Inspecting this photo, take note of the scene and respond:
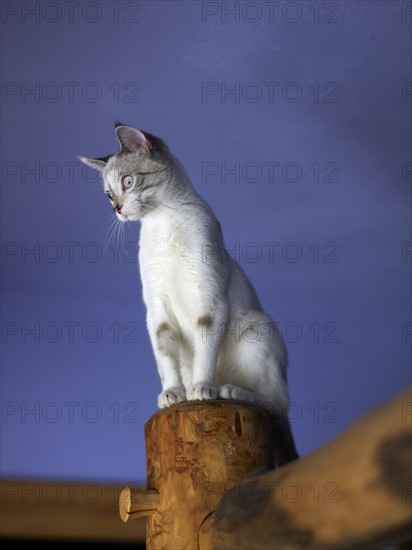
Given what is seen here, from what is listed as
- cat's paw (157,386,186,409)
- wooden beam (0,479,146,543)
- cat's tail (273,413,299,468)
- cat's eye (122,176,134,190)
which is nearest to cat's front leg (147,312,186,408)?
cat's paw (157,386,186,409)

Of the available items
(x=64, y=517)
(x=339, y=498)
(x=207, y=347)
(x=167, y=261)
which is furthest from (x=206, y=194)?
(x=339, y=498)

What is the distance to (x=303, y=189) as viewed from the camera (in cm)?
383

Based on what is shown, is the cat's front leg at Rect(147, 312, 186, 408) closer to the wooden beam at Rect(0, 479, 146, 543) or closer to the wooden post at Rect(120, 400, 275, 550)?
the wooden post at Rect(120, 400, 275, 550)

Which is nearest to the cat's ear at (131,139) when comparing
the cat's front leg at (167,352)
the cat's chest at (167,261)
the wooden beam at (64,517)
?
the cat's chest at (167,261)

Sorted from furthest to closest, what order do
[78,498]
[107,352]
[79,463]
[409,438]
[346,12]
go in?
[107,352] → [79,463] → [78,498] → [346,12] → [409,438]

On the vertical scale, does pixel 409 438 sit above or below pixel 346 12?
below

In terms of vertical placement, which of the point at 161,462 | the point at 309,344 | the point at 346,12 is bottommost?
the point at 161,462

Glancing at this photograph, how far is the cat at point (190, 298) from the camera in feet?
6.42

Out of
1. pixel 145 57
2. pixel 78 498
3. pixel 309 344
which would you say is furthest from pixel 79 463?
pixel 145 57

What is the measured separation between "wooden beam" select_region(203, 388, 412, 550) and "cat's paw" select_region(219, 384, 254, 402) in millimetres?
479

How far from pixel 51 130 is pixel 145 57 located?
0.54 metres

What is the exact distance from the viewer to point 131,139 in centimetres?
220

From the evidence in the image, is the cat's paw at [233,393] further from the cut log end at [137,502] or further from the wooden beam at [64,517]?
the wooden beam at [64,517]

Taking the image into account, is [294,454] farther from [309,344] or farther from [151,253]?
[309,344]
